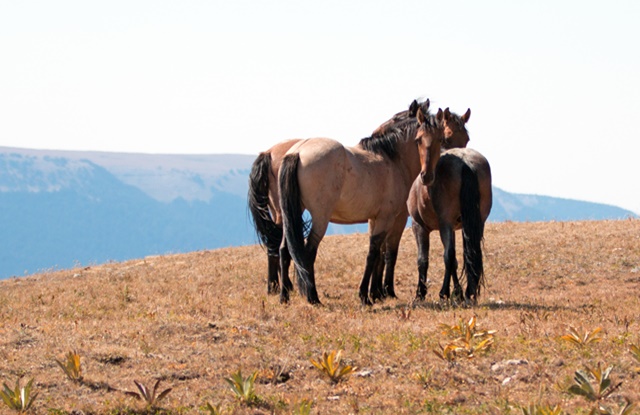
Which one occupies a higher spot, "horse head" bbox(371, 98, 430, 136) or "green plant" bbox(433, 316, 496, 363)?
"horse head" bbox(371, 98, 430, 136)

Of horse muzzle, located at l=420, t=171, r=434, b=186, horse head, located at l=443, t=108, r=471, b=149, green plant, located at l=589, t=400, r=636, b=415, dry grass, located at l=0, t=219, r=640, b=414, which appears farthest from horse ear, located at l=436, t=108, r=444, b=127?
green plant, located at l=589, t=400, r=636, b=415

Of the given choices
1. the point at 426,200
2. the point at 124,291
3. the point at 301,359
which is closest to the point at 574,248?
the point at 426,200

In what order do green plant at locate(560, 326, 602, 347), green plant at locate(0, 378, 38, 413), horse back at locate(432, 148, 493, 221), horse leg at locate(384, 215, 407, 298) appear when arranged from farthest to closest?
horse leg at locate(384, 215, 407, 298), horse back at locate(432, 148, 493, 221), green plant at locate(560, 326, 602, 347), green plant at locate(0, 378, 38, 413)

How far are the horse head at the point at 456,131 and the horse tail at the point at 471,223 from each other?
1.93 meters

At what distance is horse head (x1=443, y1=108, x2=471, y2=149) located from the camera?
1493 centimetres

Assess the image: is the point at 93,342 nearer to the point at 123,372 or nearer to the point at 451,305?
the point at 123,372

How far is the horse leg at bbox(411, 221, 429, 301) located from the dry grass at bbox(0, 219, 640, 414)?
0.31 metres

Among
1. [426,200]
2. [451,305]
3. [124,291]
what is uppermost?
[426,200]

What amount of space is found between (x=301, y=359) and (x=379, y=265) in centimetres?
524

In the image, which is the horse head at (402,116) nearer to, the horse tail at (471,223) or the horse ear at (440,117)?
the horse ear at (440,117)

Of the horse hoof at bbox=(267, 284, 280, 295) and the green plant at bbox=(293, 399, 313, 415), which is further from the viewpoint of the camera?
the horse hoof at bbox=(267, 284, 280, 295)

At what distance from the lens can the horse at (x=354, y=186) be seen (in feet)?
42.3

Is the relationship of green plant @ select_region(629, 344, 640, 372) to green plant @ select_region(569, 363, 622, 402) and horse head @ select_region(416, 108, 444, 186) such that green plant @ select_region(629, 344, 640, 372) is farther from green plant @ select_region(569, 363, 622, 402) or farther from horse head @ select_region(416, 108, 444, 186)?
horse head @ select_region(416, 108, 444, 186)

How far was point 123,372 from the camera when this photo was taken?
8586mm
